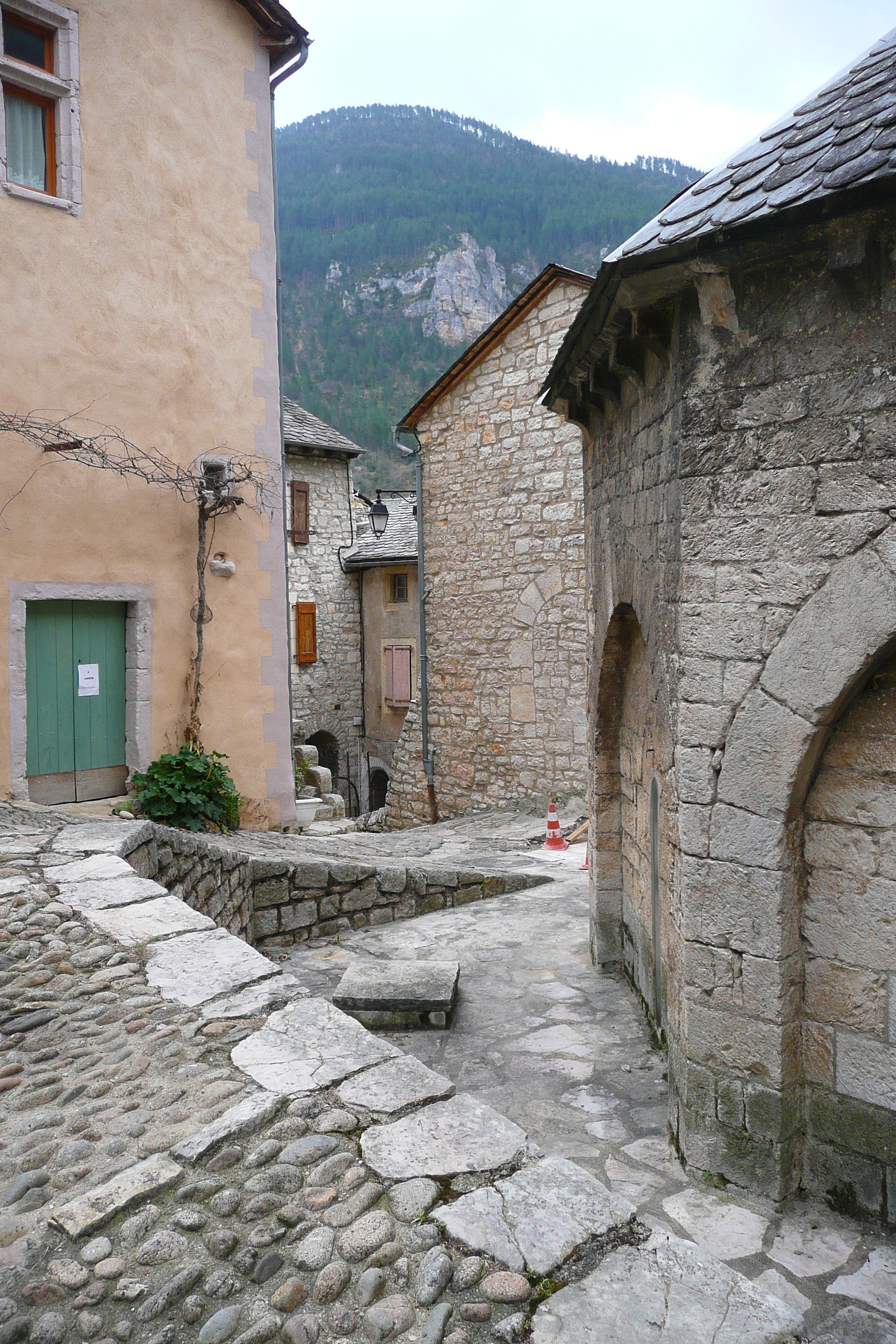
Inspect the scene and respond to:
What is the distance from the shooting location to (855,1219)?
2.90 meters

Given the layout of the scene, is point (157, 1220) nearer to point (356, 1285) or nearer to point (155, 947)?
point (356, 1285)

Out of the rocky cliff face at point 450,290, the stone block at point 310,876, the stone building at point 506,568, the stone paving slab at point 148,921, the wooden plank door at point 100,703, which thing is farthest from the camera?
the rocky cliff face at point 450,290

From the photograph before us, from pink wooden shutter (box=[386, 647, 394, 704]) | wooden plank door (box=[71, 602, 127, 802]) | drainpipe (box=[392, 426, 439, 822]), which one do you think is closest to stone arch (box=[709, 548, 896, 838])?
wooden plank door (box=[71, 602, 127, 802])

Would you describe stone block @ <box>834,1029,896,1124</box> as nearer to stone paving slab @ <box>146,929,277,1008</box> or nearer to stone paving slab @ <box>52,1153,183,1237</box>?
stone paving slab @ <box>146,929,277,1008</box>

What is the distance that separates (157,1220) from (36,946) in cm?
182

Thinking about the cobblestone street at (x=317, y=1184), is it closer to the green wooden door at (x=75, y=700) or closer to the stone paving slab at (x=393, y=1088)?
the stone paving slab at (x=393, y=1088)

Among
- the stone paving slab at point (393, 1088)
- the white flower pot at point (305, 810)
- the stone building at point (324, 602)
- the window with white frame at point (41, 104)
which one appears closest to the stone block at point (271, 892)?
→ the stone paving slab at point (393, 1088)

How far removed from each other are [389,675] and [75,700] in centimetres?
1167

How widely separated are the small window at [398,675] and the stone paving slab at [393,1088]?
15.5 meters

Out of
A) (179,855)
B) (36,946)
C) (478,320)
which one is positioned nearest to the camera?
(36,946)

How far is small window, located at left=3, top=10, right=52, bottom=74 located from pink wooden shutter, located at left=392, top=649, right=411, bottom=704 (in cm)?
1237

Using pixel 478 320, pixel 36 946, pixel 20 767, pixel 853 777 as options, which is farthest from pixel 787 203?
pixel 478 320

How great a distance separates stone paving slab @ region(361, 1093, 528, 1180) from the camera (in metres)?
2.21

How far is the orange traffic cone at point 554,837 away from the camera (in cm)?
901
